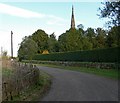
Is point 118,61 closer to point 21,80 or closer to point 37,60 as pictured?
point 21,80

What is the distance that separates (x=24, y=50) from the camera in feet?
278

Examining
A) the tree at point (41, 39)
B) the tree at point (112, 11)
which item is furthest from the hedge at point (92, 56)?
the tree at point (41, 39)

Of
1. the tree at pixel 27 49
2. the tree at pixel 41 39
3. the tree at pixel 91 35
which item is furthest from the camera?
the tree at pixel 41 39

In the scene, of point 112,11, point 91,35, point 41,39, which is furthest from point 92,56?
point 41,39

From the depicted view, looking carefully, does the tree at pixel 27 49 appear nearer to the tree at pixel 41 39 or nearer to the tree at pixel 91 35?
the tree at pixel 91 35

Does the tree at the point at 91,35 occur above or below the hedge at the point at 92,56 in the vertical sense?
above

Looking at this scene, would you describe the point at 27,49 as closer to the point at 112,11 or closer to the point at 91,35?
the point at 91,35

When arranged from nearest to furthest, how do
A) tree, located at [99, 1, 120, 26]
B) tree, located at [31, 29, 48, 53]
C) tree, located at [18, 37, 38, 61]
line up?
tree, located at [99, 1, 120, 26] → tree, located at [18, 37, 38, 61] → tree, located at [31, 29, 48, 53]

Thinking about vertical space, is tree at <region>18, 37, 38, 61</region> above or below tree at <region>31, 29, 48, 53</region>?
below

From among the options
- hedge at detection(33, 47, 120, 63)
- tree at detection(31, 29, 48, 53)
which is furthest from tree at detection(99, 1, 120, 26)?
tree at detection(31, 29, 48, 53)

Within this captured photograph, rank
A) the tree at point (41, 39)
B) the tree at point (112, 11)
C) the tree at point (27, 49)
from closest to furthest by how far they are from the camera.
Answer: the tree at point (112, 11) → the tree at point (27, 49) → the tree at point (41, 39)

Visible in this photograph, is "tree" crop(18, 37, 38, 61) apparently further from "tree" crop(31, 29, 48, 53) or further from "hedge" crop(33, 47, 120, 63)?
"tree" crop(31, 29, 48, 53)

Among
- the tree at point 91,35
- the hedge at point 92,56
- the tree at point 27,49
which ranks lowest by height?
the hedge at point 92,56

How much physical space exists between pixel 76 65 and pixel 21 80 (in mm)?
41922
